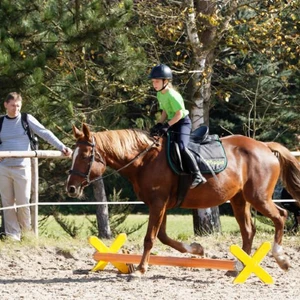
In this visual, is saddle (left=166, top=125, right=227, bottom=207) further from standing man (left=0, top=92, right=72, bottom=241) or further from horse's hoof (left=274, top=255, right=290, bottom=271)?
standing man (left=0, top=92, right=72, bottom=241)

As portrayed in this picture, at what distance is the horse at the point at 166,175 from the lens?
27.7 feet

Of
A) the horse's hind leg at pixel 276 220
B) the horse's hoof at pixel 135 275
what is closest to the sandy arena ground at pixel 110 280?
the horse's hoof at pixel 135 275

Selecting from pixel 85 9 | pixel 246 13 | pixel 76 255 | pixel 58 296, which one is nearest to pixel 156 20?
pixel 85 9

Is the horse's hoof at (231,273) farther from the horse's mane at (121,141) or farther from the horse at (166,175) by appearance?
the horse's mane at (121,141)

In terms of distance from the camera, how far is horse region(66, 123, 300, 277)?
845 centimetres

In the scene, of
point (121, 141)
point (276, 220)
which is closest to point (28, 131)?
point (121, 141)

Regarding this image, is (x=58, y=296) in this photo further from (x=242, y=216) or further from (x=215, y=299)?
(x=242, y=216)

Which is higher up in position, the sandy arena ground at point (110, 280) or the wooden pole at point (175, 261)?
the wooden pole at point (175, 261)

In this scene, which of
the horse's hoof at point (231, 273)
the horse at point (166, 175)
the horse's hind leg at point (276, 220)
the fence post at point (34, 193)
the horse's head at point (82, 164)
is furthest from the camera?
the fence post at point (34, 193)

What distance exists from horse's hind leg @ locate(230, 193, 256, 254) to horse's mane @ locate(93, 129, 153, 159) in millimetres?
1416

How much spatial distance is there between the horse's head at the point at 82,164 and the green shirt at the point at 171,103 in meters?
0.88

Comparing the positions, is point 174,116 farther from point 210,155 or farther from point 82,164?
point 82,164

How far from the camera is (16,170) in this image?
398 inches

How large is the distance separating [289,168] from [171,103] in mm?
1993
